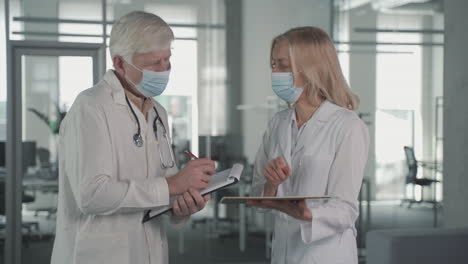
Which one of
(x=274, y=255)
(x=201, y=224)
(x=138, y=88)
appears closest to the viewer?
(x=138, y=88)

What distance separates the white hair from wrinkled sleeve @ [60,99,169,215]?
0.73 feet

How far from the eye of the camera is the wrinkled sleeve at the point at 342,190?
1772mm

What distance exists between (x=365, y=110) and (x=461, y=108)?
3.79 feet

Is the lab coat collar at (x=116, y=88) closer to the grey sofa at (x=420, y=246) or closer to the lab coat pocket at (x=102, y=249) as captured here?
the lab coat pocket at (x=102, y=249)

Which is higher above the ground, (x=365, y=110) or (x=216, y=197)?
(x=365, y=110)

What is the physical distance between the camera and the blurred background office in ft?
18.2

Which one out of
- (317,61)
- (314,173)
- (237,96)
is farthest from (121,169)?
(237,96)

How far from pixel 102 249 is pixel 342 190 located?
77 cm

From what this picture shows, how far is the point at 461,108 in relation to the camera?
5.38 meters

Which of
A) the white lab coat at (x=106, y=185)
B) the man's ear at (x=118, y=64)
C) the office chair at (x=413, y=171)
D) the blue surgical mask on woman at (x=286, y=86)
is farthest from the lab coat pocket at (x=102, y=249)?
the office chair at (x=413, y=171)

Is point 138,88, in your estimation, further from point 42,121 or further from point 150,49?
point 42,121

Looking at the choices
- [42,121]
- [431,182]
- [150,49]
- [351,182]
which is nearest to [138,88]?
[150,49]

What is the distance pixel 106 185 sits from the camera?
1544mm

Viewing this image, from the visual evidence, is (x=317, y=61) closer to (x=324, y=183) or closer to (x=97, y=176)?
(x=324, y=183)
